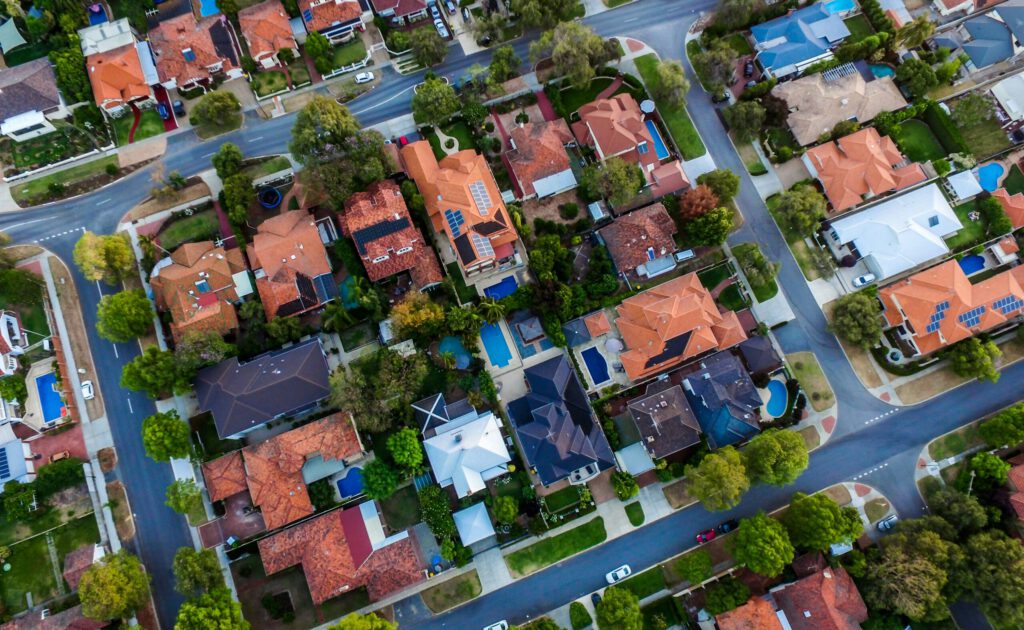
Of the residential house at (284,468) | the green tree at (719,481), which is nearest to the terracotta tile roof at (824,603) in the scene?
the green tree at (719,481)

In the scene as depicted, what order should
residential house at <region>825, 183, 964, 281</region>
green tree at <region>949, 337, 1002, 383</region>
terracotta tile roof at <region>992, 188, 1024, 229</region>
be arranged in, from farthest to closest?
terracotta tile roof at <region>992, 188, 1024, 229</region> → residential house at <region>825, 183, 964, 281</region> → green tree at <region>949, 337, 1002, 383</region>

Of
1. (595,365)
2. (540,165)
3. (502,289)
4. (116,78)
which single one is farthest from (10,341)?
(595,365)

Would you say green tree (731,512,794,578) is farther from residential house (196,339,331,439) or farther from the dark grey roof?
the dark grey roof

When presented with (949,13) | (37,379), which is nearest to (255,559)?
(37,379)

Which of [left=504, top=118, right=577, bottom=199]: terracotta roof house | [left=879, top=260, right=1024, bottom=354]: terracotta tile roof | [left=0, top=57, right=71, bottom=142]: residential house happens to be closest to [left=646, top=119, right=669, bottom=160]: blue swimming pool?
[left=504, top=118, right=577, bottom=199]: terracotta roof house

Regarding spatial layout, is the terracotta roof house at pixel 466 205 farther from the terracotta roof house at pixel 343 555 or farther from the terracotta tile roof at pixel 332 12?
the terracotta roof house at pixel 343 555

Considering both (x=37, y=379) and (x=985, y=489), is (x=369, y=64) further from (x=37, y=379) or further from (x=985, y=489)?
(x=985, y=489)

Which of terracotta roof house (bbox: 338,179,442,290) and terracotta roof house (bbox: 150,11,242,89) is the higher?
terracotta roof house (bbox: 150,11,242,89)
